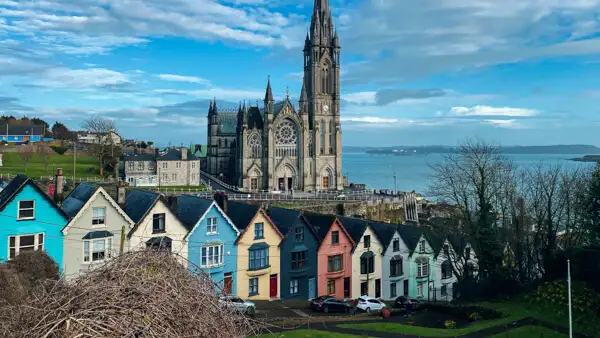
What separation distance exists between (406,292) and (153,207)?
851 inches

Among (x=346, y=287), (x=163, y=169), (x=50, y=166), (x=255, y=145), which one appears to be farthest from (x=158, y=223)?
(x=50, y=166)

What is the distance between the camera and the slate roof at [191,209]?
32.2 m

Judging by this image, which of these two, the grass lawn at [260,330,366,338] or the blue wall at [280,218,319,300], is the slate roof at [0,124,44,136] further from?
the grass lawn at [260,330,366,338]

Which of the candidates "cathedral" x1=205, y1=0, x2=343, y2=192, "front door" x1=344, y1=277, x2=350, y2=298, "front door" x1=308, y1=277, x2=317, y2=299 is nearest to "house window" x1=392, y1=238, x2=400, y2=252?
"front door" x1=344, y1=277, x2=350, y2=298

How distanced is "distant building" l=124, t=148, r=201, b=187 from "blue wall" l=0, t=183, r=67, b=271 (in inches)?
2006

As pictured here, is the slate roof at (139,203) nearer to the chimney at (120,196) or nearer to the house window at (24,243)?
the chimney at (120,196)

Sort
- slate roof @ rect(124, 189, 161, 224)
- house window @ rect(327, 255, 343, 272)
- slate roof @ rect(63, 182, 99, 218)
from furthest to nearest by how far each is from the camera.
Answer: house window @ rect(327, 255, 343, 272) → slate roof @ rect(124, 189, 161, 224) → slate roof @ rect(63, 182, 99, 218)

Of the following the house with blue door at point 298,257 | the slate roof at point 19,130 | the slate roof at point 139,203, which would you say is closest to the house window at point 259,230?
the house with blue door at point 298,257

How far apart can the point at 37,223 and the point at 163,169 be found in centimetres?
5481

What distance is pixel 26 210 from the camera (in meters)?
27.3

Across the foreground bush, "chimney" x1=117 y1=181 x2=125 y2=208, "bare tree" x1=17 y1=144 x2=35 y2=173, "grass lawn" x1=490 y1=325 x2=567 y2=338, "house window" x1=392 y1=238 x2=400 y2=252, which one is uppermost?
"bare tree" x1=17 y1=144 x2=35 y2=173

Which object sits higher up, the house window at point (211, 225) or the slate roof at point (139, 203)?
the slate roof at point (139, 203)

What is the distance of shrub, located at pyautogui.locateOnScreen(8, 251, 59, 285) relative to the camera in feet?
63.5

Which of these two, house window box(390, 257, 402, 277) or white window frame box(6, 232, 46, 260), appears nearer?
white window frame box(6, 232, 46, 260)
